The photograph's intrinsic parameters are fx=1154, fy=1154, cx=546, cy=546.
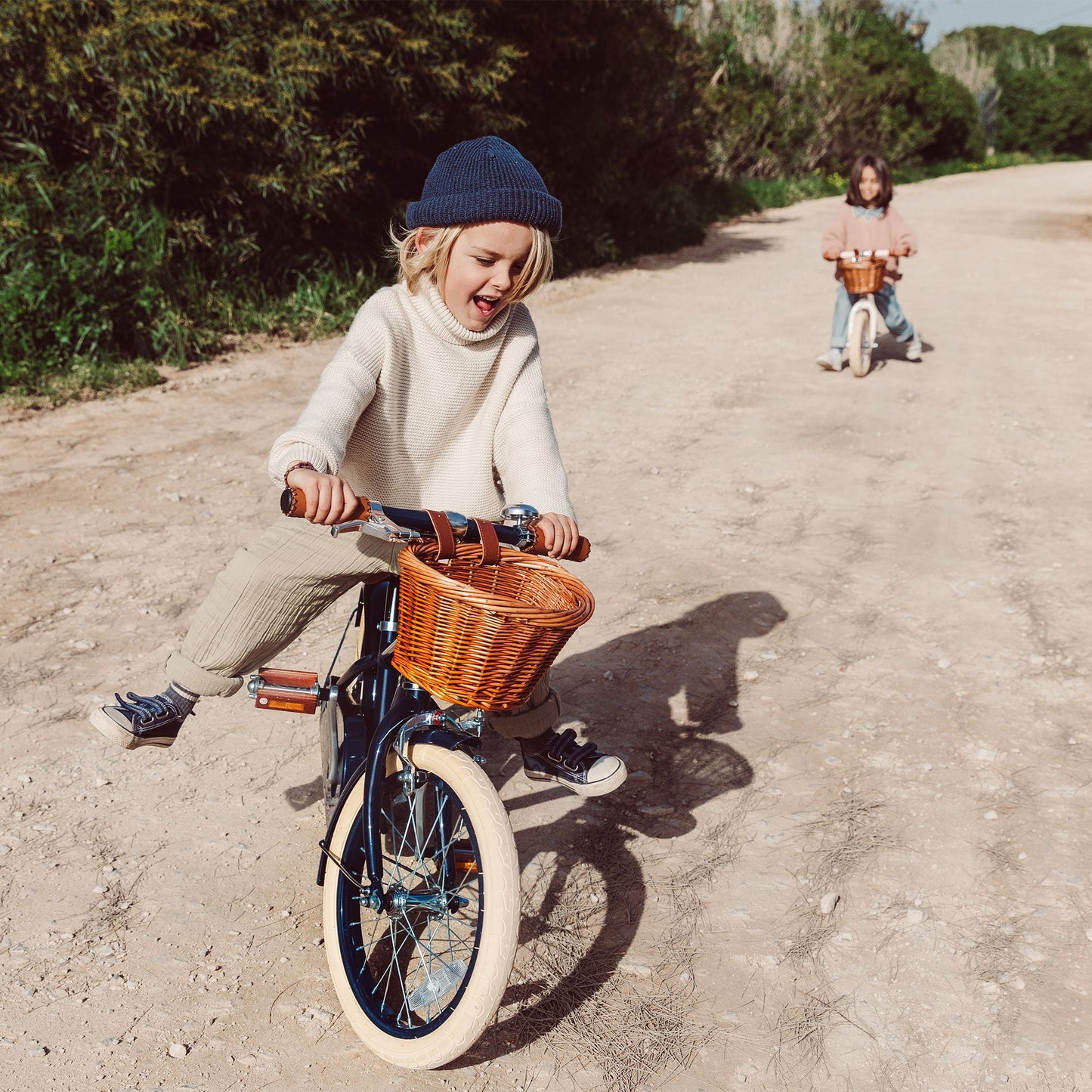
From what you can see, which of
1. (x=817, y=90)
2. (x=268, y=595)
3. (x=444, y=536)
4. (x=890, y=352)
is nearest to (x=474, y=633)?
(x=444, y=536)

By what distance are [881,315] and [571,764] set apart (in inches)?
274

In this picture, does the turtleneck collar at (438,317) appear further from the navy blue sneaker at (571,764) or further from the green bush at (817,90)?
the green bush at (817,90)

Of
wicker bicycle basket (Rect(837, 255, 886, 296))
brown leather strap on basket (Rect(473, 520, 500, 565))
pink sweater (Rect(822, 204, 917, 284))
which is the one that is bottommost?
wicker bicycle basket (Rect(837, 255, 886, 296))

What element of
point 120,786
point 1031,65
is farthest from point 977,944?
point 1031,65

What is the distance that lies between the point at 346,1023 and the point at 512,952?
627mm

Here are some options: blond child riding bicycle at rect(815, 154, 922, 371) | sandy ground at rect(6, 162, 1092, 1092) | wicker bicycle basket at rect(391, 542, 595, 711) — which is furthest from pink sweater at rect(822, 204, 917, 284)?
wicker bicycle basket at rect(391, 542, 595, 711)

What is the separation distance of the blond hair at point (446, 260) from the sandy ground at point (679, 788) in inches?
62.3

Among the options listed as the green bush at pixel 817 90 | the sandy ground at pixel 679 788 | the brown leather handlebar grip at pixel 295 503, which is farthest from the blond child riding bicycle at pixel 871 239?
the green bush at pixel 817 90

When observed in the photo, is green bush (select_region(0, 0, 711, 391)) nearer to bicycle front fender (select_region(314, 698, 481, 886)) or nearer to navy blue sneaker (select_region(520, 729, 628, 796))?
navy blue sneaker (select_region(520, 729, 628, 796))

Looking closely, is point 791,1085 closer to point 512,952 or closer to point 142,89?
point 512,952

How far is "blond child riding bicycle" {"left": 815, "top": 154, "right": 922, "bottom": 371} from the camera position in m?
8.86

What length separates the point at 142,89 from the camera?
26.0 ft

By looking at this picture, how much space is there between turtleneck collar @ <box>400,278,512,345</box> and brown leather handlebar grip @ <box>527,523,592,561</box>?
0.60 m

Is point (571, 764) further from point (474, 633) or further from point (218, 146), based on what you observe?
point (218, 146)
